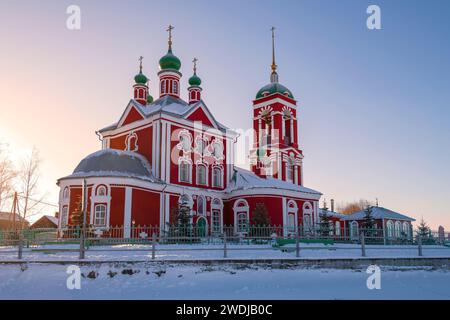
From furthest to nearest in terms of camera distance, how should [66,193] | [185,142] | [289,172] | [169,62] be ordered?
[289,172] → [169,62] → [185,142] → [66,193]

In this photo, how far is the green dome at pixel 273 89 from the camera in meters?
38.1

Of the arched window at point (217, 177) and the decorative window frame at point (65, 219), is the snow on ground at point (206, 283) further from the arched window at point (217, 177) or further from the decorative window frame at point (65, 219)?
the arched window at point (217, 177)

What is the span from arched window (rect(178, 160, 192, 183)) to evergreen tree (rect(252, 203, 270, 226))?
15.9 feet

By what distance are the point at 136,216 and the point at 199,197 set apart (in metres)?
5.62

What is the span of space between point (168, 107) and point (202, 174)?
16.6 ft

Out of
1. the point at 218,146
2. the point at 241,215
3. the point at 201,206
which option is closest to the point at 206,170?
the point at 218,146

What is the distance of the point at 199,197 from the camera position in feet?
91.1

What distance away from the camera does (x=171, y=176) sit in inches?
1028

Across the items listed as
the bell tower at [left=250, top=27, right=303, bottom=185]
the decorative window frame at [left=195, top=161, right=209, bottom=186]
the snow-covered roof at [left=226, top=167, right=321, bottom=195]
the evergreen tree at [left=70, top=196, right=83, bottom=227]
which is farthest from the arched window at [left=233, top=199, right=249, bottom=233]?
the evergreen tree at [left=70, top=196, right=83, bottom=227]

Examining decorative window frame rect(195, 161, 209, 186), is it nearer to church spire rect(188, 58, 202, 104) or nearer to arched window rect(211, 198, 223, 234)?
arched window rect(211, 198, 223, 234)

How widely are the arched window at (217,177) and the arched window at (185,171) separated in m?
2.61

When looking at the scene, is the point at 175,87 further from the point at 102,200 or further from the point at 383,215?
the point at 383,215

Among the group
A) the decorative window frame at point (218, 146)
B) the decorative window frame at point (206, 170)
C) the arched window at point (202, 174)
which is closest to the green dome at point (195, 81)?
the decorative window frame at point (218, 146)
